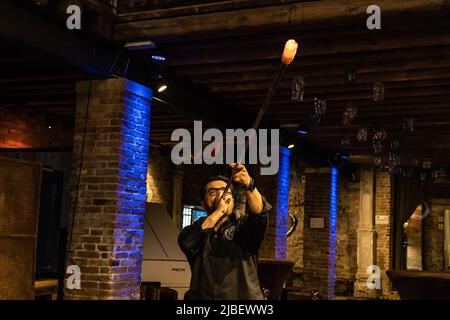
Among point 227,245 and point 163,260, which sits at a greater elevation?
point 227,245

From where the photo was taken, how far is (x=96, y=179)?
5.86 meters

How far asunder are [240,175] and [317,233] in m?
10.2

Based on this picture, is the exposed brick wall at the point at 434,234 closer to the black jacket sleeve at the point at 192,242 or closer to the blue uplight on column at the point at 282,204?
the blue uplight on column at the point at 282,204

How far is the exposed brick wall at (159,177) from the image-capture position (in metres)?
12.5

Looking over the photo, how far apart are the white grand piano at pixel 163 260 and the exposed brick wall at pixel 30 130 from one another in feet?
6.43

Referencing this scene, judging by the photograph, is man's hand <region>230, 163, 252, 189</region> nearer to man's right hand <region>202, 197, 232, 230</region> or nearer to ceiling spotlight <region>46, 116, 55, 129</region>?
man's right hand <region>202, 197, 232, 230</region>

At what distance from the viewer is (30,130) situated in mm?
8820

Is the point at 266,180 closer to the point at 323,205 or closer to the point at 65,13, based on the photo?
the point at 323,205

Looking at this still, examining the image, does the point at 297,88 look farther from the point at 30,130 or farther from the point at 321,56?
the point at 30,130

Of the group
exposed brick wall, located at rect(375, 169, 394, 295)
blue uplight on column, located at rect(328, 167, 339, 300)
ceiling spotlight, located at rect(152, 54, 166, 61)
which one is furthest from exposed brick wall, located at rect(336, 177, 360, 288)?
ceiling spotlight, located at rect(152, 54, 166, 61)

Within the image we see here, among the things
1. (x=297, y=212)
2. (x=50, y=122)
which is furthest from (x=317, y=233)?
(x=50, y=122)

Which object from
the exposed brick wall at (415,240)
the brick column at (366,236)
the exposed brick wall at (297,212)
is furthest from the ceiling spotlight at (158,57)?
the exposed brick wall at (415,240)

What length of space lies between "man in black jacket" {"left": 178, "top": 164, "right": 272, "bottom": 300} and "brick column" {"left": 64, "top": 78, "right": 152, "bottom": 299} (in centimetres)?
307

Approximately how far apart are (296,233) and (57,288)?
345 inches
